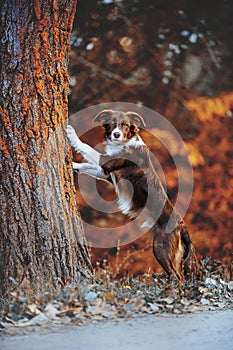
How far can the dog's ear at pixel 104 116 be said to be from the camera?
3.62 meters

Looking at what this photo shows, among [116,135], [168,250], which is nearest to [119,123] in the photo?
[116,135]

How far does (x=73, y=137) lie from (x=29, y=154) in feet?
1.23

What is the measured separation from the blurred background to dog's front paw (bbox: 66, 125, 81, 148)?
0.14 metres

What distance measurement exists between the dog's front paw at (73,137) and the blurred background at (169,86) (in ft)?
0.45

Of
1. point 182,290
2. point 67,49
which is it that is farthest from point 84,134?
point 182,290

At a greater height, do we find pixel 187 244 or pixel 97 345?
pixel 187 244

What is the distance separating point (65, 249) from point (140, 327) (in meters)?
0.58

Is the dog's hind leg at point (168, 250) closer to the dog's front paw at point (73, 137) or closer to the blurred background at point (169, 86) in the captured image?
the blurred background at point (169, 86)

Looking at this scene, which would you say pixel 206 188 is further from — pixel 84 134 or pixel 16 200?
pixel 16 200

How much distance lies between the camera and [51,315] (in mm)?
3064

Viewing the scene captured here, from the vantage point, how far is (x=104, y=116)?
11.9 feet

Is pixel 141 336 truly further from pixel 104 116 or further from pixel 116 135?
pixel 104 116

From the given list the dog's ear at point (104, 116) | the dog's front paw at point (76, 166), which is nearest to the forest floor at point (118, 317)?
the dog's front paw at point (76, 166)

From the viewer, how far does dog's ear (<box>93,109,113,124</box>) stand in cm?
362
